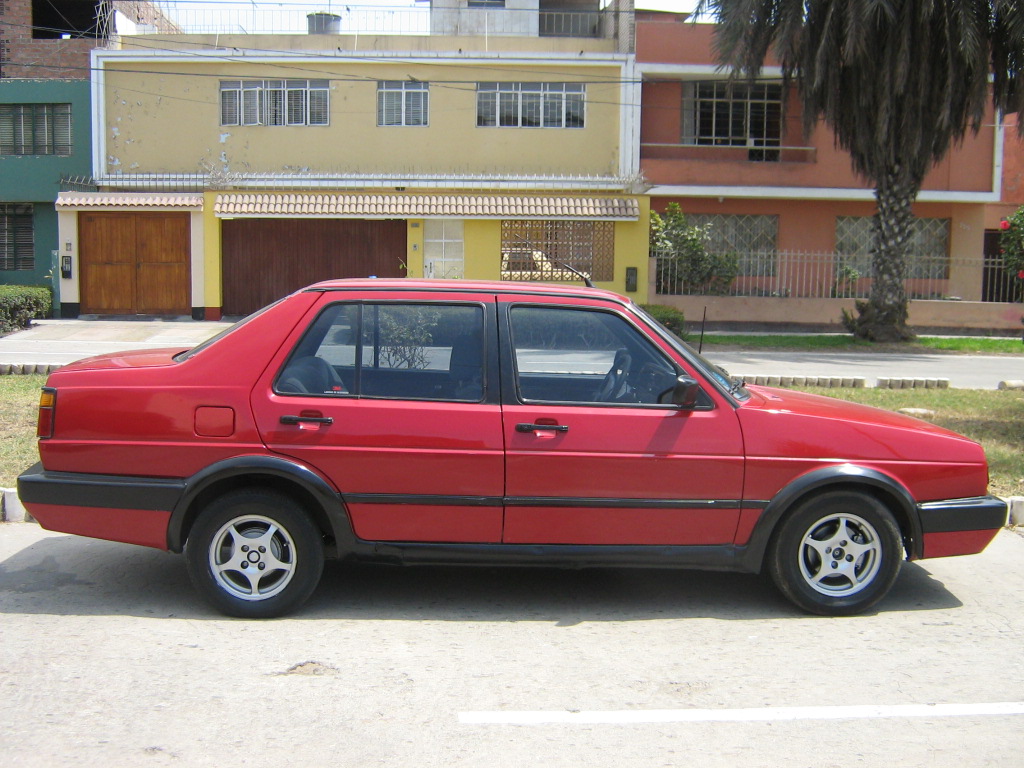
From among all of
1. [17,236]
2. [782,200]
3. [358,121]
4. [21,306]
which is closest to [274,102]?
[358,121]

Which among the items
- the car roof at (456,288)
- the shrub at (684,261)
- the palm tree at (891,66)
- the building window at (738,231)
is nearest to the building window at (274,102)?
the shrub at (684,261)

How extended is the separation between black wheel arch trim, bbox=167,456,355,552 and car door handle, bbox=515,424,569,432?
0.98 m

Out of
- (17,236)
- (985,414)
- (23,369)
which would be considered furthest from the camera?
(17,236)

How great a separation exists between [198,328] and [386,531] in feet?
64.2

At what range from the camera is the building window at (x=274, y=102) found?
28000 millimetres

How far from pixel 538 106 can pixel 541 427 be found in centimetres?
2427

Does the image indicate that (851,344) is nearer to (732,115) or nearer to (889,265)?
(889,265)

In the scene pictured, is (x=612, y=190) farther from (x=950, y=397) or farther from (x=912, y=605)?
(x=912, y=605)

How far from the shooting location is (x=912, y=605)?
5.79 metres

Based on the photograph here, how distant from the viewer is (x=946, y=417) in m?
11.2

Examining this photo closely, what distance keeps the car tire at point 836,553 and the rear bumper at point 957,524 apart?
0.59ft

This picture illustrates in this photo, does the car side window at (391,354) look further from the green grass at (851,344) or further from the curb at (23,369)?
the green grass at (851,344)

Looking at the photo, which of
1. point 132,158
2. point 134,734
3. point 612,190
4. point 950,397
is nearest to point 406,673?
point 134,734

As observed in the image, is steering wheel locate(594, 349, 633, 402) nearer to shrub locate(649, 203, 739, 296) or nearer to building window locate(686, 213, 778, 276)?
shrub locate(649, 203, 739, 296)
